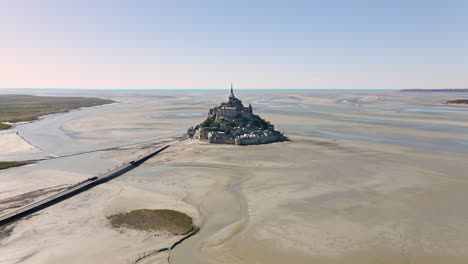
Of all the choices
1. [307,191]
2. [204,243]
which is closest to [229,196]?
[307,191]

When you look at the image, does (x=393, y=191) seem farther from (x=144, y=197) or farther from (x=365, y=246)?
(x=144, y=197)

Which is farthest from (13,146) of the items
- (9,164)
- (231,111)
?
(231,111)

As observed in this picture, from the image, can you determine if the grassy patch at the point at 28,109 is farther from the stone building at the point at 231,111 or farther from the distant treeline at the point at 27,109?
the stone building at the point at 231,111

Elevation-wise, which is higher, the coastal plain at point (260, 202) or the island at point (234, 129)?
the island at point (234, 129)

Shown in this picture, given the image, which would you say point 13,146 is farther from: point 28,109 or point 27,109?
point 27,109

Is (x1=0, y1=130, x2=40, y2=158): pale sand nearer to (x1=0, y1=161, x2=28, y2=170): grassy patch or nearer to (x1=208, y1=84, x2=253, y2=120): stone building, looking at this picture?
(x1=0, y1=161, x2=28, y2=170): grassy patch

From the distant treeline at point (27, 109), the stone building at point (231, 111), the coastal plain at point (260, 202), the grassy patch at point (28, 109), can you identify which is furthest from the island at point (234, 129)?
the grassy patch at point (28, 109)
